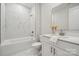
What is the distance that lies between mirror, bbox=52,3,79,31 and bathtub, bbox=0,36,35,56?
0.95 m

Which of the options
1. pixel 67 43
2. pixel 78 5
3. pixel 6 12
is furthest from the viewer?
pixel 6 12

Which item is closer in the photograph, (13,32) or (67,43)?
(67,43)

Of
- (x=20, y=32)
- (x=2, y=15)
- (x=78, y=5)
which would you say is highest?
(x=78, y=5)

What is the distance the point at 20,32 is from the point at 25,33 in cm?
15

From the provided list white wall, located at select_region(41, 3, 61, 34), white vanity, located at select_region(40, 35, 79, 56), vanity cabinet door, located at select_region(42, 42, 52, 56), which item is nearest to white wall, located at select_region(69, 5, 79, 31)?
white vanity, located at select_region(40, 35, 79, 56)

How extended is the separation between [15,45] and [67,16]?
1.60 metres

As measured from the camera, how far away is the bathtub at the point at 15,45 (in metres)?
1.67

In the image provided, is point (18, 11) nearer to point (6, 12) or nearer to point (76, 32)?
point (6, 12)

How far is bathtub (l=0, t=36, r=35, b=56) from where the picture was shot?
167 centimetres

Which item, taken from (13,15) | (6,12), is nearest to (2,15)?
(6,12)

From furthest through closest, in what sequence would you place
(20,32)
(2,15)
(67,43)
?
(20,32) → (2,15) → (67,43)

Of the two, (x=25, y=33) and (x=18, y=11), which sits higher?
(x=18, y=11)

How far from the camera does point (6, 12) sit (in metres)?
1.84

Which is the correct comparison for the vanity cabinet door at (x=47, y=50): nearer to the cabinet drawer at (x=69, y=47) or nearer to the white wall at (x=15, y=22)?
the cabinet drawer at (x=69, y=47)
